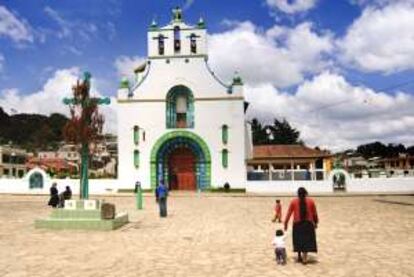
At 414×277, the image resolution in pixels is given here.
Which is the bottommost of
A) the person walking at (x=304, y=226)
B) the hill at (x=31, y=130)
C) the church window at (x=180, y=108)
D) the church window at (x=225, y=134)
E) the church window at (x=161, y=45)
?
the person walking at (x=304, y=226)

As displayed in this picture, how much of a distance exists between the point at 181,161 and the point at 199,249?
30.4 m

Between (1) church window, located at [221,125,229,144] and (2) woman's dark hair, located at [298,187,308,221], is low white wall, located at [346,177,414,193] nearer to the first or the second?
(1) church window, located at [221,125,229,144]

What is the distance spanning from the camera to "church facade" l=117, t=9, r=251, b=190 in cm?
4066

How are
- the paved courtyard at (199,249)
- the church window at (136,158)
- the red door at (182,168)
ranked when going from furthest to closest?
1. the red door at (182,168)
2. the church window at (136,158)
3. the paved courtyard at (199,249)

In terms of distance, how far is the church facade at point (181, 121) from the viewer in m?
40.7

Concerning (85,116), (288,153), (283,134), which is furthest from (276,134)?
(85,116)

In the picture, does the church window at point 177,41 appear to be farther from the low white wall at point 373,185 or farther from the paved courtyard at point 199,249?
the paved courtyard at point 199,249

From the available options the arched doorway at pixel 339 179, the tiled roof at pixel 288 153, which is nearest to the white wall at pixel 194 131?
the arched doorway at pixel 339 179

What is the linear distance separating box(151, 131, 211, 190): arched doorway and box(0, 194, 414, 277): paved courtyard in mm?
22987

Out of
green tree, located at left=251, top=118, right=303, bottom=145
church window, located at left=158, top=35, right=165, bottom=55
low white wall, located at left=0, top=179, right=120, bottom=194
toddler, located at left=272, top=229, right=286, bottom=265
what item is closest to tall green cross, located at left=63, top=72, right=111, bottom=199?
toddler, located at left=272, top=229, right=286, bottom=265

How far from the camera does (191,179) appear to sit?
41219 millimetres

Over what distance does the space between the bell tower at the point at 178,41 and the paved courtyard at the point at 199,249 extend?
83.5ft

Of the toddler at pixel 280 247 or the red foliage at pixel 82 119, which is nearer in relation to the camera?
the toddler at pixel 280 247

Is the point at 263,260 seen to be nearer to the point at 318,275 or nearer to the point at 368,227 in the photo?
the point at 318,275
